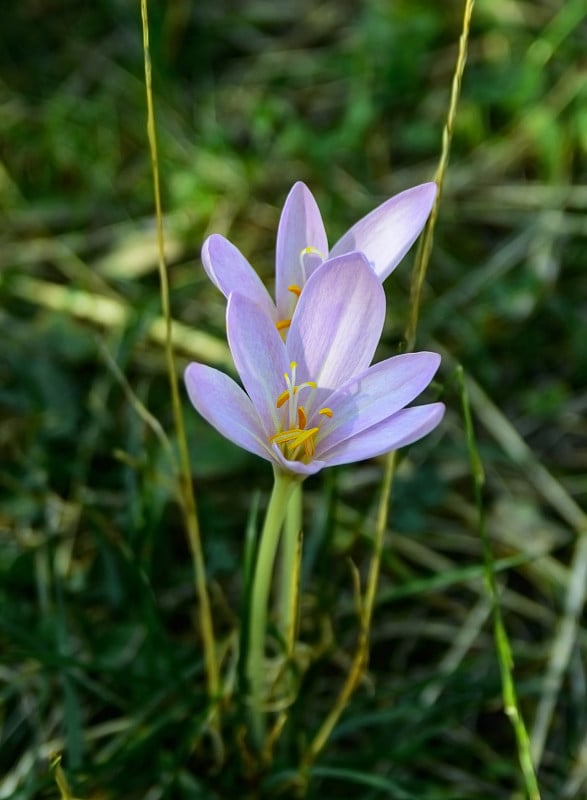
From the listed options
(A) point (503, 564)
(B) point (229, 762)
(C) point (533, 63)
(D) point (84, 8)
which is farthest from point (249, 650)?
(D) point (84, 8)

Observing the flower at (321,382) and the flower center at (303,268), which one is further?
the flower center at (303,268)

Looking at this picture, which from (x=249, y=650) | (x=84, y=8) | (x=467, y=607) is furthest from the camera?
(x=84, y=8)

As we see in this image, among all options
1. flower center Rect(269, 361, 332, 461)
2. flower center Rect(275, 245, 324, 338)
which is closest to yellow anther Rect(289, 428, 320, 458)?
flower center Rect(269, 361, 332, 461)

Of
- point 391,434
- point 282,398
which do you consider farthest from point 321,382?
→ point 391,434

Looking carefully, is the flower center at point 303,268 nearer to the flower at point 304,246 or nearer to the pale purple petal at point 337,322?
the flower at point 304,246

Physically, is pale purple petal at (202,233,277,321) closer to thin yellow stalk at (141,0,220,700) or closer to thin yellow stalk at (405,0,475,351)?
thin yellow stalk at (141,0,220,700)

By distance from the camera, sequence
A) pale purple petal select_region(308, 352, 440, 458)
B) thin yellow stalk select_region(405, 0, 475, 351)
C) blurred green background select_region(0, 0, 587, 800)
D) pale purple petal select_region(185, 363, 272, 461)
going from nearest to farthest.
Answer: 1. pale purple petal select_region(185, 363, 272, 461)
2. pale purple petal select_region(308, 352, 440, 458)
3. thin yellow stalk select_region(405, 0, 475, 351)
4. blurred green background select_region(0, 0, 587, 800)

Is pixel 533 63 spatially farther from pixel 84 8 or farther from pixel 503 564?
pixel 503 564

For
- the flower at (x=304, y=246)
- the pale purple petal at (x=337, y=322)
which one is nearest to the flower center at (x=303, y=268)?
the flower at (x=304, y=246)
